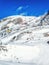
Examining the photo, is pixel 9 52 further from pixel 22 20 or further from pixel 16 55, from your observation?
pixel 22 20

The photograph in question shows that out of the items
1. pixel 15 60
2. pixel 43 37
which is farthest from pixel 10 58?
pixel 43 37

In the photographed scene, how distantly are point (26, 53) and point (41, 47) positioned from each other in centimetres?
156

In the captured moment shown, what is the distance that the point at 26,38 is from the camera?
21984 millimetres

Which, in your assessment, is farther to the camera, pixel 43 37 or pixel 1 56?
pixel 43 37

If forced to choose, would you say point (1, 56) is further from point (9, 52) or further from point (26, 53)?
point (26, 53)

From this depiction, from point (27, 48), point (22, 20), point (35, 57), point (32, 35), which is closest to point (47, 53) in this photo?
point (35, 57)

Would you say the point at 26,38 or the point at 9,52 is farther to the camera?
the point at 26,38

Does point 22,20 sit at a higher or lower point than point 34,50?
higher

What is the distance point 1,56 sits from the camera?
1480 centimetres

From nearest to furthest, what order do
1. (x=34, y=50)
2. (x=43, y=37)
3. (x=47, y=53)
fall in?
(x=47, y=53) < (x=34, y=50) < (x=43, y=37)

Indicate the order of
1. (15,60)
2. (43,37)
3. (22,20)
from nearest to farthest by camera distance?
1. (15,60)
2. (43,37)
3. (22,20)

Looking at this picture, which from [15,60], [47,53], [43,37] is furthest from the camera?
[43,37]

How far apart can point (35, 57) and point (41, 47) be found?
6.21ft

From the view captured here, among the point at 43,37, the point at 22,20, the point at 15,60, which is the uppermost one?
the point at 22,20
